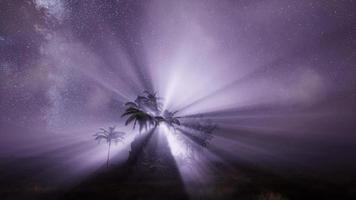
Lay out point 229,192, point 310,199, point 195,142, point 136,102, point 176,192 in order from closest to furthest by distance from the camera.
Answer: point 310,199 < point 229,192 < point 176,192 < point 136,102 < point 195,142

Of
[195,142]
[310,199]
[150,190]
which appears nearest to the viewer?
[310,199]

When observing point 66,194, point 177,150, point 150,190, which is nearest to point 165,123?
point 177,150

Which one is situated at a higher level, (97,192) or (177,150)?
(177,150)

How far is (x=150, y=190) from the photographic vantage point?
23.9 m

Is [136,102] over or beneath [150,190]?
over

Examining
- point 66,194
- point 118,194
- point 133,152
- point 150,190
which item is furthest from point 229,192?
point 133,152

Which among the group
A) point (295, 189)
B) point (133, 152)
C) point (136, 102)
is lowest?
point (295, 189)

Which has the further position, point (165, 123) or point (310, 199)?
point (165, 123)

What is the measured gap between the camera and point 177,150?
146 ft

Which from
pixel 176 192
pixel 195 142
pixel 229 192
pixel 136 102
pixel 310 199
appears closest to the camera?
pixel 310 199

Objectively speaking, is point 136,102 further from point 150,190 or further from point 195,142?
point 150,190

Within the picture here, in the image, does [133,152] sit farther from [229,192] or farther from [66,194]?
[229,192]

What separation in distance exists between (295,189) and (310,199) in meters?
4.48

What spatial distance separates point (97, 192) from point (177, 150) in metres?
22.8
